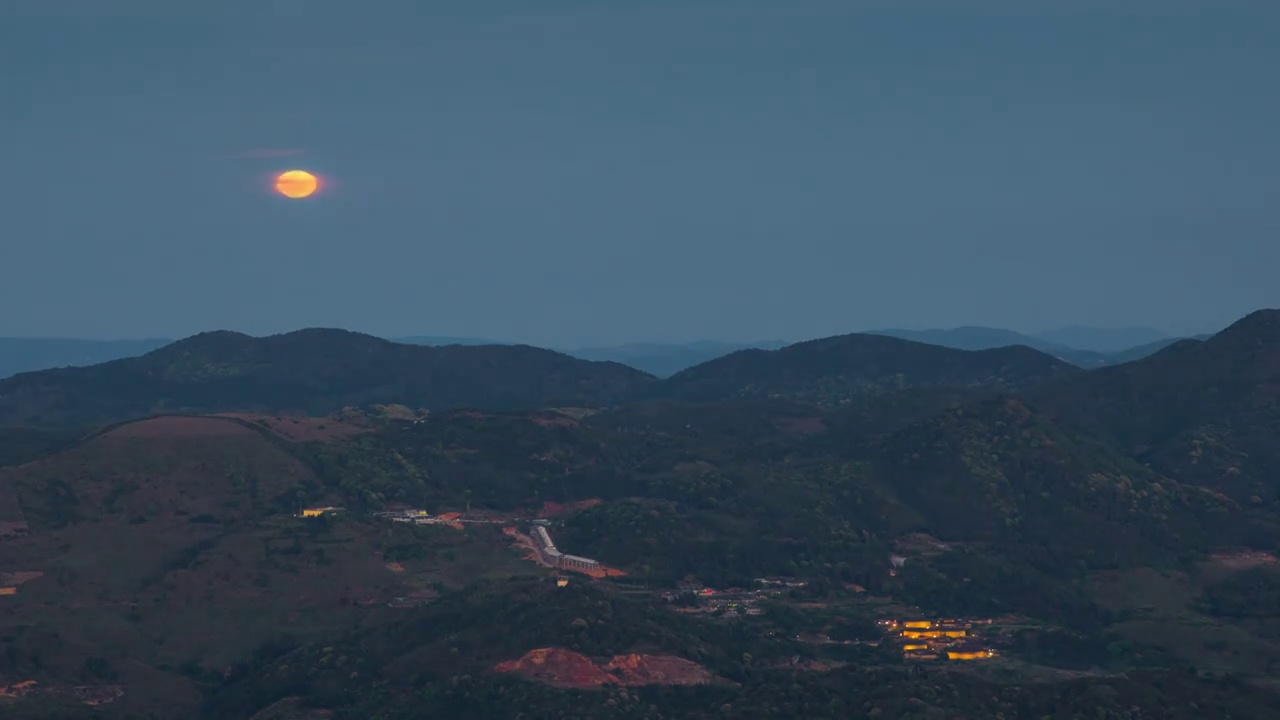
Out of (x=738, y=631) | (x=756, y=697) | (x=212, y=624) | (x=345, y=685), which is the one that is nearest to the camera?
(x=756, y=697)

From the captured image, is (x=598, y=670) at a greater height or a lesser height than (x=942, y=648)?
greater

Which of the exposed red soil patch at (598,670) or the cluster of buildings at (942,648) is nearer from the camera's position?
the exposed red soil patch at (598,670)

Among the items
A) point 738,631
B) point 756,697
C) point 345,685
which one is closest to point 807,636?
point 738,631

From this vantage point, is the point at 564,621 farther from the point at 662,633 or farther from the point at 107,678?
the point at 107,678

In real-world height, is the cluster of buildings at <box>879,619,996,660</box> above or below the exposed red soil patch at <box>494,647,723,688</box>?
below

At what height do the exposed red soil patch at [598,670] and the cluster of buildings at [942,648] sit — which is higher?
the exposed red soil patch at [598,670]

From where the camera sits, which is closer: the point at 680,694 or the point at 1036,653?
the point at 680,694

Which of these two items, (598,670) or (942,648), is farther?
(942,648)

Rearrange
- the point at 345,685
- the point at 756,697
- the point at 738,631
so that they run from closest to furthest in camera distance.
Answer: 1. the point at 756,697
2. the point at 345,685
3. the point at 738,631
